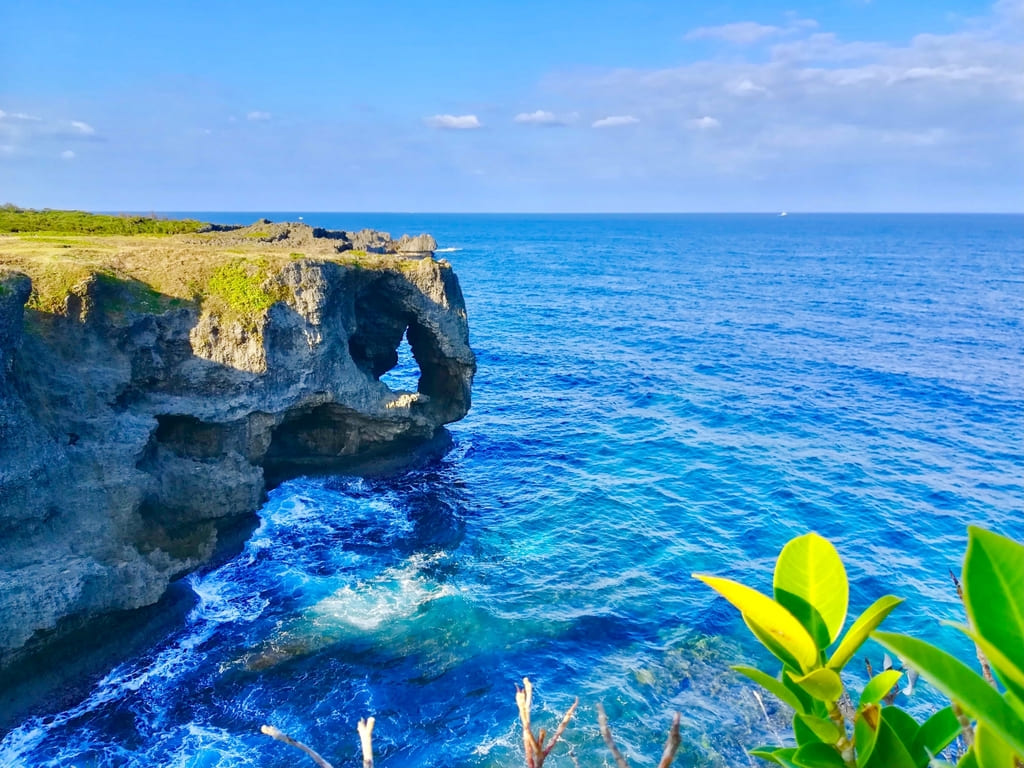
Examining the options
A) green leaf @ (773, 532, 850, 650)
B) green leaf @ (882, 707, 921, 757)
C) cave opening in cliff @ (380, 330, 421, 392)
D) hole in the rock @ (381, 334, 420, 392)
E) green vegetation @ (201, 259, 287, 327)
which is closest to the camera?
green leaf @ (773, 532, 850, 650)

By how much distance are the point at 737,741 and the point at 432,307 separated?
22807 millimetres

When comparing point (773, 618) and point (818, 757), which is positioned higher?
point (773, 618)

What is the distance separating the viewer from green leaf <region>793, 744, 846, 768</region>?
15.6 feet

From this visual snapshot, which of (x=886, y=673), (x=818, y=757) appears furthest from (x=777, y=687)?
(x=886, y=673)

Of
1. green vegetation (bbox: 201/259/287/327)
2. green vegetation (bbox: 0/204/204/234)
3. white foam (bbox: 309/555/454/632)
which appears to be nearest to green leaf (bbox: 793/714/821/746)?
white foam (bbox: 309/555/454/632)

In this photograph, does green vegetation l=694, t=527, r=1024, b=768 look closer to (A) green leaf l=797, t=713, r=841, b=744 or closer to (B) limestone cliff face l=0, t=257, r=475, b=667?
(A) green leaf l=797, t=713, r=841, b=744

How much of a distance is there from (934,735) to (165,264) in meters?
31.0

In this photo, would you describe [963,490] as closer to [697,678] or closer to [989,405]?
[989,405]

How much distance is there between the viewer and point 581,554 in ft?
94.8

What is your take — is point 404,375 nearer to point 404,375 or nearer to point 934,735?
point 404,375

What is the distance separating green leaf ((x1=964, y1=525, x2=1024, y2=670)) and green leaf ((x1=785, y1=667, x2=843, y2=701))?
93 centimetres

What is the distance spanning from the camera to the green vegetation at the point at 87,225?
4162 centimetres

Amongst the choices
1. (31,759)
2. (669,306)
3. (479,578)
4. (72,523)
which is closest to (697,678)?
(479,578)

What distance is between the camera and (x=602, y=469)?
36.7 meters
